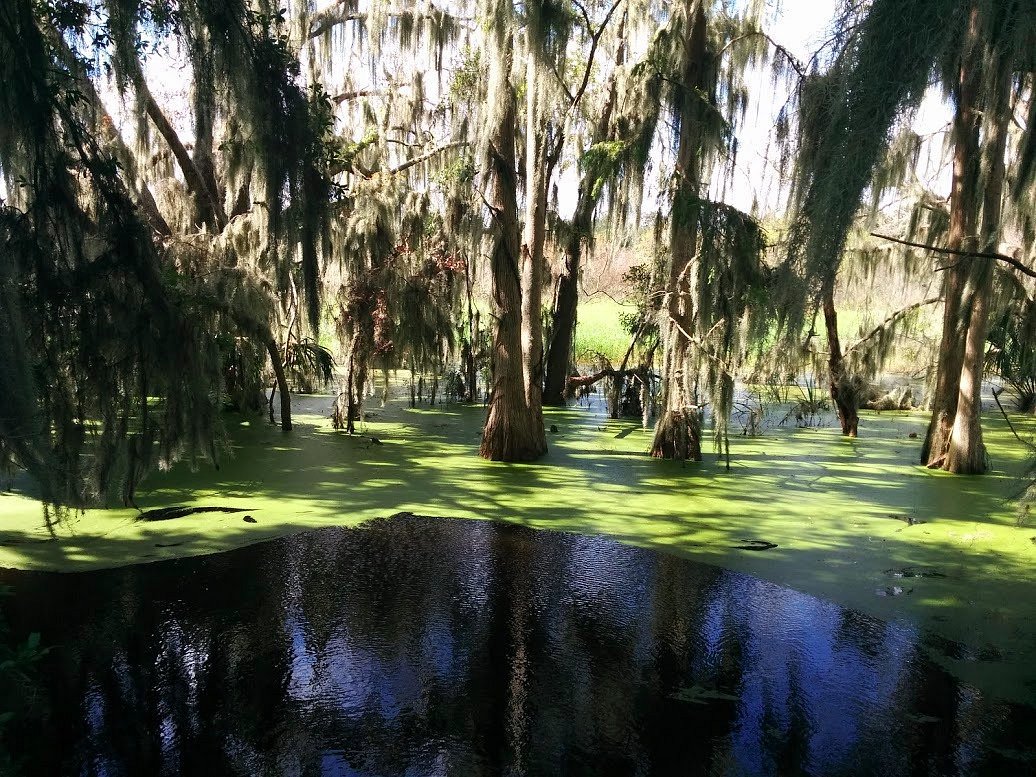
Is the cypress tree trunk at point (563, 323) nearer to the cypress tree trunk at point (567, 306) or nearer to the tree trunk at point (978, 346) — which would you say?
the cypress tree trunk at point (567, 306)

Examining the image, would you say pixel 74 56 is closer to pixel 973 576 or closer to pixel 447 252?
pixel 973 576

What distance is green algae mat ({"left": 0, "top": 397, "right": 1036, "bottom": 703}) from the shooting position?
4566 mm

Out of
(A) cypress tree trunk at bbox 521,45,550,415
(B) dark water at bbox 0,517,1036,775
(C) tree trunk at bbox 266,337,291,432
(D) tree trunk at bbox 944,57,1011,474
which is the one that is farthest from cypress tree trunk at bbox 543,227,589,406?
(B) dark water at bbox 0,517,1036,775

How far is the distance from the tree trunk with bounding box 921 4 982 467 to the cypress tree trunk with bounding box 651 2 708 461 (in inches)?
97.9

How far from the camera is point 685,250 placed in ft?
27.6

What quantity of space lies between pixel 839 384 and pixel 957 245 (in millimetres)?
3532

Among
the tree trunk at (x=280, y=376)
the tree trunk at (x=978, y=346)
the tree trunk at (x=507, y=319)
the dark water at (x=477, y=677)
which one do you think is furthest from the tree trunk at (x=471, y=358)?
the dark water at (x=477, y=677)

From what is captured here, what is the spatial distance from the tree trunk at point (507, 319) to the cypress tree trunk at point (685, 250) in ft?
5.21

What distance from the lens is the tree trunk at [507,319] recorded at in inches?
321

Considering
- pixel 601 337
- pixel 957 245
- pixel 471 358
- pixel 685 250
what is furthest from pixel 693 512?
pixel 601 337

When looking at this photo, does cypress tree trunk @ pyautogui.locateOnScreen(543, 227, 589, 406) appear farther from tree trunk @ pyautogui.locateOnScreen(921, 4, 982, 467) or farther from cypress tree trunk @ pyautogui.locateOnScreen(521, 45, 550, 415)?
tree trunk @ pyautogui.locateOnScreen(921, 4, 982, 467)

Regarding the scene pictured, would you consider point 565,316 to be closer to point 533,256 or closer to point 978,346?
point 533,256

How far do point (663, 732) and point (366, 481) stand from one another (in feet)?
15.7

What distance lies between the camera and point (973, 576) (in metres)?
4.91
